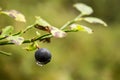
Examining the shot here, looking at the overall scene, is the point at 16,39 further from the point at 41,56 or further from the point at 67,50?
the point at 67,50

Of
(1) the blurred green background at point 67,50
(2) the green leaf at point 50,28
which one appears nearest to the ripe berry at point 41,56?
(2) the green leaf at point 50,28

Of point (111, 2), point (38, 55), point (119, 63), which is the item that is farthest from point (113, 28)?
point (38, 55)

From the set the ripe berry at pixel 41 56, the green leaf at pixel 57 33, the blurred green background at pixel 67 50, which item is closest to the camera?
the green leaf at pixel 57 33

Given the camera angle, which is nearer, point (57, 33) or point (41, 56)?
point (57, 33)

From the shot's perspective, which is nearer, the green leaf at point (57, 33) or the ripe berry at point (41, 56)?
the green leaf at point (57, 33)

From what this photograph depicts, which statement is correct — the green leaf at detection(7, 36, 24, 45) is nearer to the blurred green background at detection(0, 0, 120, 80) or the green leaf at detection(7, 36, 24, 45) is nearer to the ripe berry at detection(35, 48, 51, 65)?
the ripe berry at detection(35, 48, 51, 65)

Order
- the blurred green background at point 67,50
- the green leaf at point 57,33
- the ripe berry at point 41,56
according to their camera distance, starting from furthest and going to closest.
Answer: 1. the blurred green background at point 67,50
2. the ripe berry at point 41,56
3. the green leaf at point 57,33

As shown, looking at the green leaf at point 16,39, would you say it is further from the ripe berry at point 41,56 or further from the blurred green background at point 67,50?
the blurred green background at point 67,50

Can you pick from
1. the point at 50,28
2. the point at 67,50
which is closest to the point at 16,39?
the point at 50,28

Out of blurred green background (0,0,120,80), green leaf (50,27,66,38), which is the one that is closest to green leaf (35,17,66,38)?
green leaf (50,27,66,38)

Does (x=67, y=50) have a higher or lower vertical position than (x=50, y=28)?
higher
